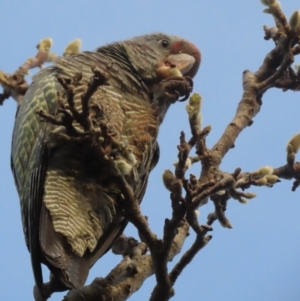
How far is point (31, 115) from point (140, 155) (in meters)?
0.60

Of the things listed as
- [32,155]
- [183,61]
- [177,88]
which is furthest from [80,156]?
[183,61]

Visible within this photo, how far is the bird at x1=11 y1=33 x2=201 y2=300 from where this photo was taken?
2.17m

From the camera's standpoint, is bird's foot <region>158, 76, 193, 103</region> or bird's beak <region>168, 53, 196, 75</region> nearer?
bird's foot <region>158, 76, 193, 103</region>

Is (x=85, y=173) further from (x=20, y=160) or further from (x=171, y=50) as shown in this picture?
(x=171, y=50)

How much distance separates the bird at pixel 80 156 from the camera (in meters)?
2.17

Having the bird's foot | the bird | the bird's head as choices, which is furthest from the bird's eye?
the bird's foot

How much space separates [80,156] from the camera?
249cm

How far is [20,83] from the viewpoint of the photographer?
→ 3.10m

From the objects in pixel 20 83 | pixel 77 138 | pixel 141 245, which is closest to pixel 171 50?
pixel 20 83

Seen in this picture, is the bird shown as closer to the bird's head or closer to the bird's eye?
the bird's head

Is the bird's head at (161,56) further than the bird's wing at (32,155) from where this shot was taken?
Yes

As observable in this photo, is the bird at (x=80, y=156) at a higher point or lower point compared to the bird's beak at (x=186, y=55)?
lower

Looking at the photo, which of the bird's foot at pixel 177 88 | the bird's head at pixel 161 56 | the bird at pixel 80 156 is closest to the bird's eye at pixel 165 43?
the bird's head at pixel 161 56

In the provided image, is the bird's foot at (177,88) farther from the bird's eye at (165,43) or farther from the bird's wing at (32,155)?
the bird's eye at (165,43)
